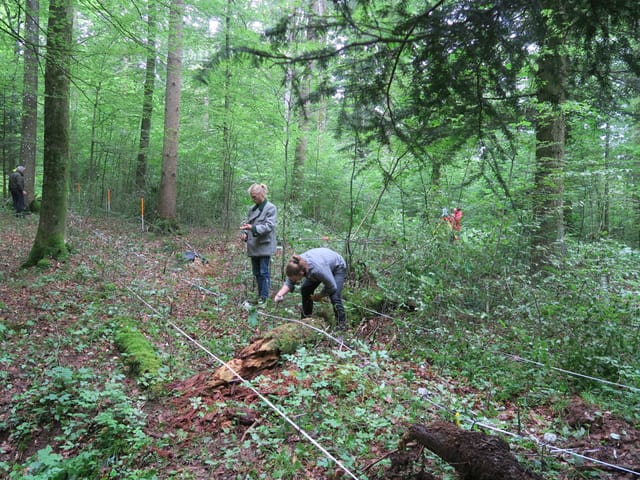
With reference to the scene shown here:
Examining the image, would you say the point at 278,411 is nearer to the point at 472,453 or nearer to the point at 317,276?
the point at 472,453

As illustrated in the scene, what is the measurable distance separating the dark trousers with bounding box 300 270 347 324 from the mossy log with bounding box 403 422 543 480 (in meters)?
2.77

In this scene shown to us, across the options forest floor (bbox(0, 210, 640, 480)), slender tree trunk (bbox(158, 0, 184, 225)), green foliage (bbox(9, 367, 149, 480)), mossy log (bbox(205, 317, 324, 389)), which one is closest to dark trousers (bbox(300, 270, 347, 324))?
forest floor (bbox(0, 210, 640, 480))

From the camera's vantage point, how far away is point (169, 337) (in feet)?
16.6

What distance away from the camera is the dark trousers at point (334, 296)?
5176 mm

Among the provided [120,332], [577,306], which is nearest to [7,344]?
[120,332]

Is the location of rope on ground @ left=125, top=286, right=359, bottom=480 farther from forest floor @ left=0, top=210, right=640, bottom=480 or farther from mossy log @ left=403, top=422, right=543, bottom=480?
mossy log @ left=403, top=422, right=543, bottom=480

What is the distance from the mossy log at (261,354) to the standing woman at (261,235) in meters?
1.87

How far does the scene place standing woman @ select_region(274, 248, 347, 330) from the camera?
500cm

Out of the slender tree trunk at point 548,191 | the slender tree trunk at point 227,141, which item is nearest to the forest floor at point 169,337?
the slender tree trunk at point 227,141

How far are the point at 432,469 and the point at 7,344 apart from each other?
4.58m

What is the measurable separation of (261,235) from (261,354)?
2.48 m

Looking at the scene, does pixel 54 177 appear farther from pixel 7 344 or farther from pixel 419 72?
pixel 419 72

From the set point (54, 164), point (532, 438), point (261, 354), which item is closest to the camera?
point (532, 438)

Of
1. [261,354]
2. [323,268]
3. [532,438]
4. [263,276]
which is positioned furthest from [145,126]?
[532,438]
